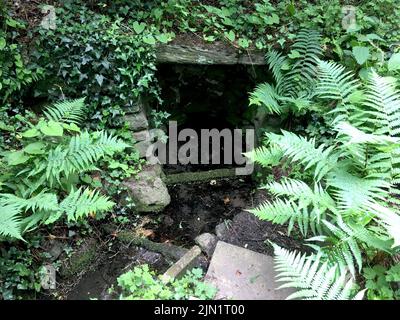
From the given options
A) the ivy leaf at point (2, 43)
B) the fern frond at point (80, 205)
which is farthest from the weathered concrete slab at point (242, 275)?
the ivy leaf at point (2, 43)

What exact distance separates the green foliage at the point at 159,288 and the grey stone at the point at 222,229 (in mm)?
1030

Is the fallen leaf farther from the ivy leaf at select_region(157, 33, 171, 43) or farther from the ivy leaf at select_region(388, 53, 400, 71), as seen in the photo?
the ivy leaf at select_region(388, 53, 400, 71)

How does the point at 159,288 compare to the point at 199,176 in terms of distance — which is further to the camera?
the point at 199,176

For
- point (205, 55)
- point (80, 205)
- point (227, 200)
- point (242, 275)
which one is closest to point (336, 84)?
point (205, 55)

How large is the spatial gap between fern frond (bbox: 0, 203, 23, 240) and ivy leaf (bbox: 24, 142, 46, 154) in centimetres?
64

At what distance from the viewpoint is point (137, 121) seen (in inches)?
203

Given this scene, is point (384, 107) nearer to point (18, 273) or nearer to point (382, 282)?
point (382, 282)

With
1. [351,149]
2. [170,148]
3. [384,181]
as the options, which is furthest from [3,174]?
[384,181]

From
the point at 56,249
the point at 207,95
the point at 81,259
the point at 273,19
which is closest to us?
the point at 56,249

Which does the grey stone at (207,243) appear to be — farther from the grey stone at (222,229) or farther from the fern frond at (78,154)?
the fern frond at (78,154)

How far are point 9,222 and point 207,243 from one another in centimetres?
203

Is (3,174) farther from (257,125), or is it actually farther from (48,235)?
(257,125)

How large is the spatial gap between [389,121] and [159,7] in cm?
339

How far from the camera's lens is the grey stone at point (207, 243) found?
4.12m
